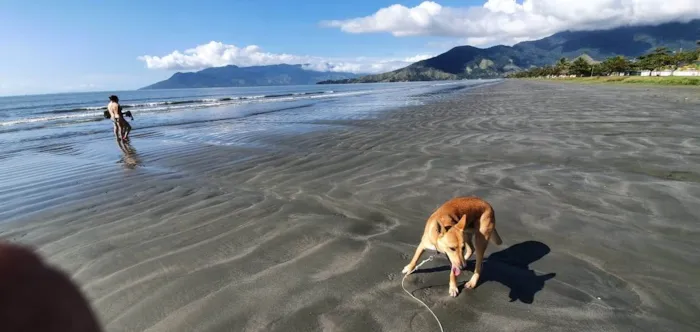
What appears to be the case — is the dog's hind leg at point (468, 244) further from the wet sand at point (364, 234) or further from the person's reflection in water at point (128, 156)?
the person's reflection in water at point (128, 156)

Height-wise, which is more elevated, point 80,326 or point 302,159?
point 80,326

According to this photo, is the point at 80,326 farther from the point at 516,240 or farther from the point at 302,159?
the point at 302,159

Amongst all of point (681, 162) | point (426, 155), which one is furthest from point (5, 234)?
point (681, 162)

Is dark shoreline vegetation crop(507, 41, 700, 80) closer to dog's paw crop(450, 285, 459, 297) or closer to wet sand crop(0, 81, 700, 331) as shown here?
wet sand crop(0, 81, 700, 331)

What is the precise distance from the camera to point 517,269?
473 cm

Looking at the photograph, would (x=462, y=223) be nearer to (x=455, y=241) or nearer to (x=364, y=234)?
(x=455, y=241)

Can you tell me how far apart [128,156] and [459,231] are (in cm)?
1281

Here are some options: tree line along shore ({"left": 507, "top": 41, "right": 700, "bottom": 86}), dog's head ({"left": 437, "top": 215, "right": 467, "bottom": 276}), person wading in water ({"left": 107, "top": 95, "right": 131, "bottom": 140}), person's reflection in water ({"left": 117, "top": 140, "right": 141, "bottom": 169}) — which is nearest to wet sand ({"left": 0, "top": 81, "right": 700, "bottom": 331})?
person's reflection in water ({"left": 117, "top": 140, "right": 141, "bottom": 169})

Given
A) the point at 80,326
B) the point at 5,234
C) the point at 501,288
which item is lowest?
the point at 501,288

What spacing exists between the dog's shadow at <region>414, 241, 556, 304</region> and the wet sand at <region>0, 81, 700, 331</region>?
0.08ft

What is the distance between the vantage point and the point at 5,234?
243 inches

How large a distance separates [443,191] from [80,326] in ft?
23.7

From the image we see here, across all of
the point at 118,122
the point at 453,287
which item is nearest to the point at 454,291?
the point at 453,287

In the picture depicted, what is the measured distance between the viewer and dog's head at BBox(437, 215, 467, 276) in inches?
149
